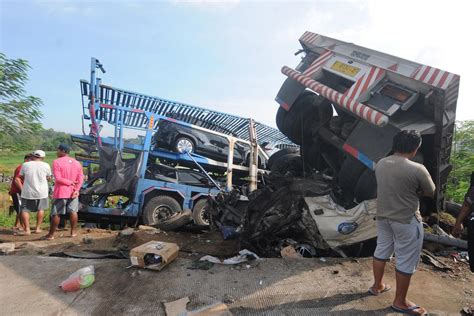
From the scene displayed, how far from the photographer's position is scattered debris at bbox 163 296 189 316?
8.18 ft

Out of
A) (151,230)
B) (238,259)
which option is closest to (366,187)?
(238,259)

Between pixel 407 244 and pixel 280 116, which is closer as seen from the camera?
pixel 407 244

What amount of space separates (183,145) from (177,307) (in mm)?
5062

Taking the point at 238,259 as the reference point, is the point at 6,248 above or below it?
below

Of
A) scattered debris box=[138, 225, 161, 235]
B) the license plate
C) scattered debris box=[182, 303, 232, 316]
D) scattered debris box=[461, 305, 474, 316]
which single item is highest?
the license plate

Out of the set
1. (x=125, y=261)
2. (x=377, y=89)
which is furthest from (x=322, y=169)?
(x=125, y=261)

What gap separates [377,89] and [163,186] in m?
4.59

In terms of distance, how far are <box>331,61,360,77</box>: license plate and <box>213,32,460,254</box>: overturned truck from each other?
0.04 feet

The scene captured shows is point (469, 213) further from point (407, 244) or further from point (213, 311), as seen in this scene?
point (213, 311)

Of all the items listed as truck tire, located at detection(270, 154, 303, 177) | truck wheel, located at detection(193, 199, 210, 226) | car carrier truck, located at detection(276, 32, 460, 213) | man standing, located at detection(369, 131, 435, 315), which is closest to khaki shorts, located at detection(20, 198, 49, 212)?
truck wheel, located at detection(193, 199, 210, 226)

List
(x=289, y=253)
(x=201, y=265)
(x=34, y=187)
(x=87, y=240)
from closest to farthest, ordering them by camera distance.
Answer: (x=201, y=265), (x=289, y=253), (x=87, y=240), (x=34, y=187)

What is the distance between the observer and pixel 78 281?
293cm

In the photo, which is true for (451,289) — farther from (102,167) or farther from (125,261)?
(102,167)

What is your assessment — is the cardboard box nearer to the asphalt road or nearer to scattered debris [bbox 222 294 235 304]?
the asphalt road
